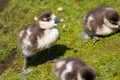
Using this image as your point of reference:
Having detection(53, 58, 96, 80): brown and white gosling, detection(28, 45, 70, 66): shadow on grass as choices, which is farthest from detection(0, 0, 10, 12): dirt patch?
detection(53, 58, 96, 80): brown and white gosling

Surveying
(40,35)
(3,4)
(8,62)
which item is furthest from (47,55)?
(3,4)

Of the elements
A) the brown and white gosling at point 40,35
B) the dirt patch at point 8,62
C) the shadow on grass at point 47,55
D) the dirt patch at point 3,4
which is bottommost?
the dirt patch at point 3,4

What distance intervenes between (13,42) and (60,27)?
1490mm

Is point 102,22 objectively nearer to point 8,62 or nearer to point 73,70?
point 73,70

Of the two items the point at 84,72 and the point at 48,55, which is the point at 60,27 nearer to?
the point at 48,55

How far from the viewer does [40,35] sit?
9.17 meters

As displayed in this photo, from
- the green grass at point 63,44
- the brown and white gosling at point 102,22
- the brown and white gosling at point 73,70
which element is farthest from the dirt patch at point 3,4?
the brown and white gosling at point 73,70

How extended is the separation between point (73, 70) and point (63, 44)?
119 inches

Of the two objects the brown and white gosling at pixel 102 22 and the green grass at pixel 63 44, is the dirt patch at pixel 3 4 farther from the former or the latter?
the brown and white gosling at pixel 102 22

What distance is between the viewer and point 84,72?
22.3ft

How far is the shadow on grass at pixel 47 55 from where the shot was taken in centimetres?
982

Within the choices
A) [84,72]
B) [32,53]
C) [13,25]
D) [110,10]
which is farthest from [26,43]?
[13,25]

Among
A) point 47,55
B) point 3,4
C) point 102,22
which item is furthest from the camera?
point 3,4

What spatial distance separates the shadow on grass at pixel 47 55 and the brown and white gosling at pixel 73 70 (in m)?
1.66
